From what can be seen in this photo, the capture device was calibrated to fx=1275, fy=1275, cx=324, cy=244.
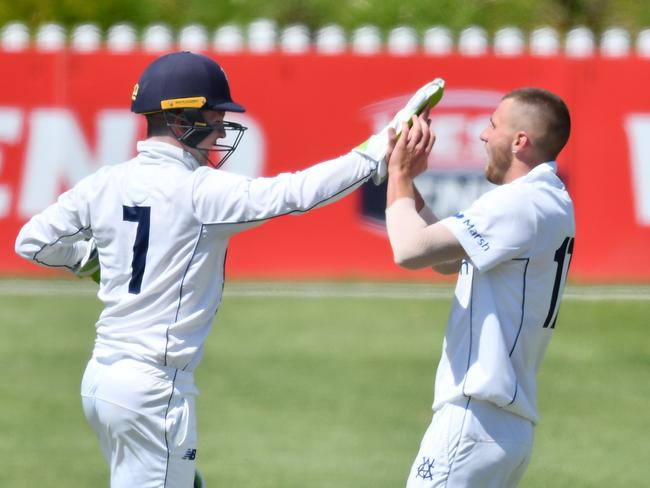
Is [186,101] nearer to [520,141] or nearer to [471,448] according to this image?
[520,141]

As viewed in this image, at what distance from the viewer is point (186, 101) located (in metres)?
4.77

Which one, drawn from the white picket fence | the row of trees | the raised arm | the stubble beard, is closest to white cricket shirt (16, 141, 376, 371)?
the raised arm

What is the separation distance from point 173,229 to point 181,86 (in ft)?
1.80

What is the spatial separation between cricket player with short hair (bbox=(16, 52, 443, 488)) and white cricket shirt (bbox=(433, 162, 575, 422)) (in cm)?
47

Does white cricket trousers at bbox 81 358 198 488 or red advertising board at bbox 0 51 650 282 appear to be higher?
white cricket trousers at bbox 81 358 198 488

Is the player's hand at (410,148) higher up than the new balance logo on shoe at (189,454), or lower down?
higher up

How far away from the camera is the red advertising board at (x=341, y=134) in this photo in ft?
48.0

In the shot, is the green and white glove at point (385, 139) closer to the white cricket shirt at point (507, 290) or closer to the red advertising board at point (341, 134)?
the white cricket shirt at point (507, 290)

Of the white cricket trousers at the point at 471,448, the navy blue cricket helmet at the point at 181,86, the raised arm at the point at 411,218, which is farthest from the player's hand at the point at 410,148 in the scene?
the white cricket trousers at the point at 471,448

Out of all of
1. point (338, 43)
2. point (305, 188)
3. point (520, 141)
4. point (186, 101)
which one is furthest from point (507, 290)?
point (338, 43)

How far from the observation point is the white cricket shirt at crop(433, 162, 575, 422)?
15.0 feet

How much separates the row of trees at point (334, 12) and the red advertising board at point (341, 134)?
6.40 m

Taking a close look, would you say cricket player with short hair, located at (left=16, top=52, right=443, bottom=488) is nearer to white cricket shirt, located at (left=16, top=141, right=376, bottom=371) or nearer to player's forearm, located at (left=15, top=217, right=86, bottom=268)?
white cricket shirt, located at (left=16, top=141, right=376, bottom=371)

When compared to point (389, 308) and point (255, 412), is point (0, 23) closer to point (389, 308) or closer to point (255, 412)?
point (389, 308)
